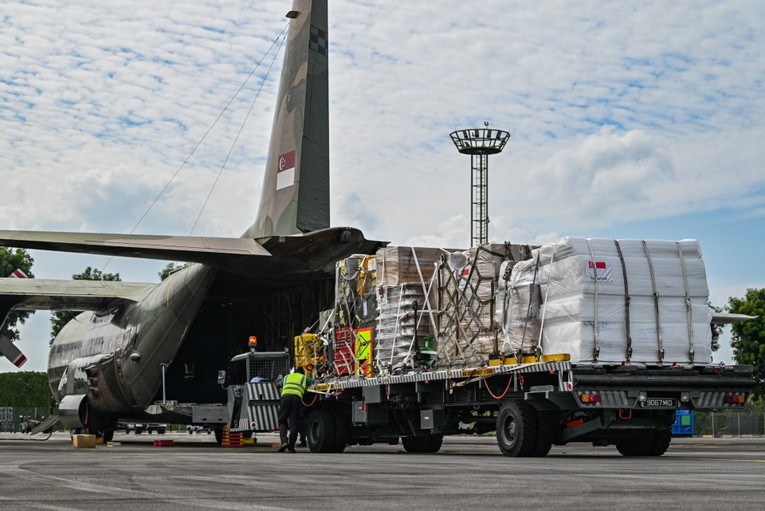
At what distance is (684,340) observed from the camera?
15055 mm

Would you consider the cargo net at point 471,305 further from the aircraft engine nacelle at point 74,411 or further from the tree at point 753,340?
the tree at point 753,340

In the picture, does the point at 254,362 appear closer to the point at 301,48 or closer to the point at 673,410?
the point at 301,48

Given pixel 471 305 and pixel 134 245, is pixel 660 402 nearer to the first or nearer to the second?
pixel 471 305

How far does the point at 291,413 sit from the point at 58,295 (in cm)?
1395

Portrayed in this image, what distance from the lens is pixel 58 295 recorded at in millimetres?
31750

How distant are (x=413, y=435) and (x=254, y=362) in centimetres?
622

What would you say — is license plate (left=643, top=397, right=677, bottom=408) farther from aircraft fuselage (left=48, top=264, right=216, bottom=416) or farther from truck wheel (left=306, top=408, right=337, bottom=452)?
aircraft fuselage (left=48, top=264, right=216, bottom=416)

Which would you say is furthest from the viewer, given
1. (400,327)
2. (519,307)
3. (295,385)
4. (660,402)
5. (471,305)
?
(295,385)

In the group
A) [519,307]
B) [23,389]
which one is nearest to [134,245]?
[519,307]

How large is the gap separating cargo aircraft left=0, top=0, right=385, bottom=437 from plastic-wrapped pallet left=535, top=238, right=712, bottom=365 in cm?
833

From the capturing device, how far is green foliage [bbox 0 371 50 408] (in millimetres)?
69312

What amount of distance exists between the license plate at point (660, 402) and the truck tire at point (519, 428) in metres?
1.57

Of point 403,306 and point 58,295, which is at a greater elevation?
point 58,295

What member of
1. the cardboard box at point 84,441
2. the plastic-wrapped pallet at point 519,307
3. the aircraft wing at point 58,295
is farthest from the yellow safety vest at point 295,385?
the aircraft wing at point 58,295
